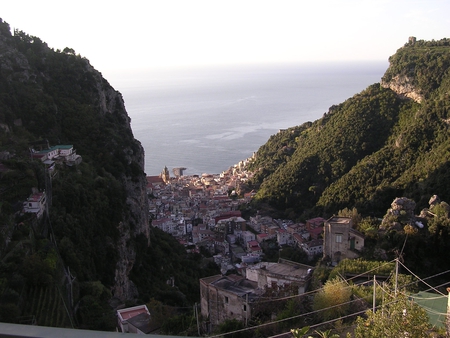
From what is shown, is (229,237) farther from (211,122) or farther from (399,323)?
(211,122)

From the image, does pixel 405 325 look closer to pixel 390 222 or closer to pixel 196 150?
pixel 390 222

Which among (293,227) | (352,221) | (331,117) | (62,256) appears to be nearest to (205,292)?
(62,256)

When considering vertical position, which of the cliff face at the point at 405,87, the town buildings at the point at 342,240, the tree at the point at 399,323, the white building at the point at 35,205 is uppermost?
the cliff face at the point at 405,87

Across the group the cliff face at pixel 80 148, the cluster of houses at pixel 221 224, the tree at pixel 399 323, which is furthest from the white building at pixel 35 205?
the cluster of houses at pixel 221 224

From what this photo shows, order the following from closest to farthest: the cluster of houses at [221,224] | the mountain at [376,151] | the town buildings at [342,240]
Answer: the town buildings at [342,240], the mountain at [376,151], the cluster of houses at [221,224]

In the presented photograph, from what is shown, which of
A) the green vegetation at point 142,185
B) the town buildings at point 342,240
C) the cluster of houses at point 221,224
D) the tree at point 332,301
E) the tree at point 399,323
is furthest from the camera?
the cluster of houses at point 221,224

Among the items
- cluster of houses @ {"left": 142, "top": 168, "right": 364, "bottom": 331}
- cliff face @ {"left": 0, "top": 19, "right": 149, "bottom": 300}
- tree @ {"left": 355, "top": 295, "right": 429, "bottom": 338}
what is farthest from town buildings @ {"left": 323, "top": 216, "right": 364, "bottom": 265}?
tree @ {"left": 355, "top": 295, "right": 429, "bottom": 338}

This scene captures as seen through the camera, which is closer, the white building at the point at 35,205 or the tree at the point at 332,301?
the tree at the point at 332,301

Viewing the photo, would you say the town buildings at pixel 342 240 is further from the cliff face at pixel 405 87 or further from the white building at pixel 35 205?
the cliff face at pixel 405 87

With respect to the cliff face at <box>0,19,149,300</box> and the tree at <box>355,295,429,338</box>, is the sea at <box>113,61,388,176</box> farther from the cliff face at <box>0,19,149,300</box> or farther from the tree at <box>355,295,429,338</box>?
the tree at <box>355,295,429,338</box>
